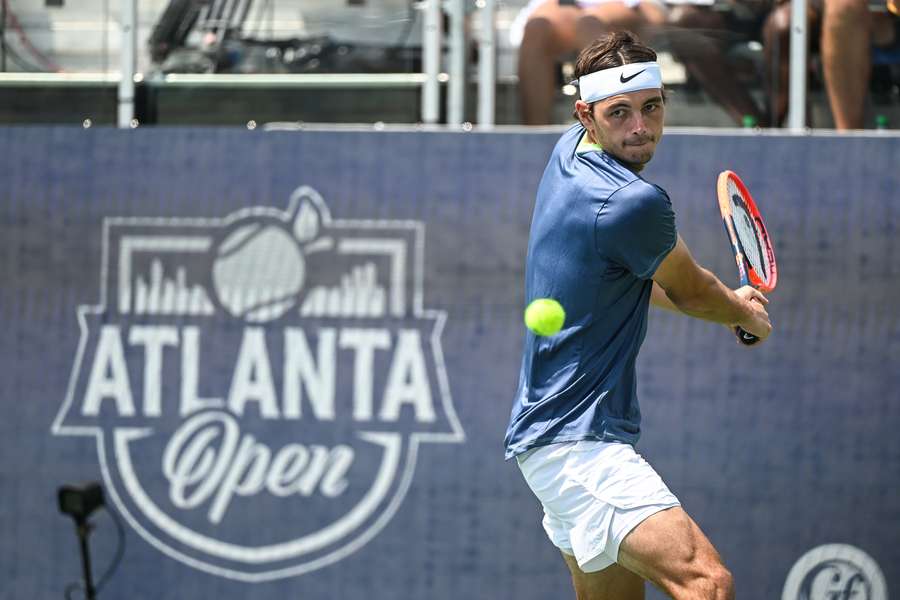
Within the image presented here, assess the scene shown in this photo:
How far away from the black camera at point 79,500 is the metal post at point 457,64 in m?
1.93

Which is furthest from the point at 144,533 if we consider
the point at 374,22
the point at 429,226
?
the point at 374,22

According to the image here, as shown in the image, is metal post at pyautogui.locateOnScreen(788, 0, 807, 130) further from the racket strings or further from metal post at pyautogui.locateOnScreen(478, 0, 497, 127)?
the racket strings

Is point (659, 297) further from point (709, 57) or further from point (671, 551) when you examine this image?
point (709, 57)

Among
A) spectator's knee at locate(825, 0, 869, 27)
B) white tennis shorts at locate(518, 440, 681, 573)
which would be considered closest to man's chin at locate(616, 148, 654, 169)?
white tennis shorts at locate(518, 440, 681, 573)

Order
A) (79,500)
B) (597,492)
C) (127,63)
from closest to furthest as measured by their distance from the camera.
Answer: (597,492) → (79,500) → (127,63)

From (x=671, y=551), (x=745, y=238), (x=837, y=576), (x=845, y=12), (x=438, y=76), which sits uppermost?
(x=845, y=12)

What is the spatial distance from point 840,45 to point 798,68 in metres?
0.17

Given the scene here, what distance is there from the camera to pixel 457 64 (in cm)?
509

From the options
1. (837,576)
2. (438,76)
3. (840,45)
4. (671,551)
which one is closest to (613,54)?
(671,551)

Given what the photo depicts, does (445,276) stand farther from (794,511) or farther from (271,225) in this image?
(794,511)

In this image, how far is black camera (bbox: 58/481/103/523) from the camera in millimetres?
4781

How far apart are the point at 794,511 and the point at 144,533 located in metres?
2.46

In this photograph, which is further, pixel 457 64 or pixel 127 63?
pixel 127 63

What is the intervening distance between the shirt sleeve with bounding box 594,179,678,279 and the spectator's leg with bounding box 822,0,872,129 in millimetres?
2262
